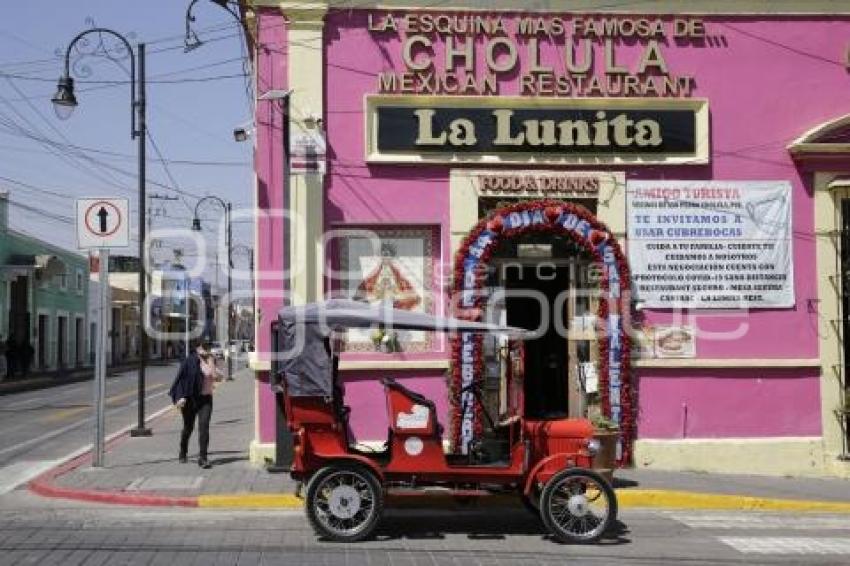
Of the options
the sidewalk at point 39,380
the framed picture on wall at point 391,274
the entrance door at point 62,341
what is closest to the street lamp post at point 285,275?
the framed picture on wall at point 391,274

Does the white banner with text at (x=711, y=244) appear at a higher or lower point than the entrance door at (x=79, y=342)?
higher

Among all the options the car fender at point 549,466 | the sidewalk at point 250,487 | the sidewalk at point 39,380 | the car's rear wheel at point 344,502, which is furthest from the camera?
the sidewalk at point 39,380

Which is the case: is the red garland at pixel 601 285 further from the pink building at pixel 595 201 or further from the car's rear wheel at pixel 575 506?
the car's rear wheel at pixel 575 506

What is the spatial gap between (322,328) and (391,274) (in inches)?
169

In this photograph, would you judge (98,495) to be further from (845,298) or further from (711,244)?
(845,298)

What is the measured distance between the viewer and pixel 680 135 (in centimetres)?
1421

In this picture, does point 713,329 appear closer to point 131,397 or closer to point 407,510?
point 407,510

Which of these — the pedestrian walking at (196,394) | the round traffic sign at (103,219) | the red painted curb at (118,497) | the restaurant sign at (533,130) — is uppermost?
the restaurant sign at (533,130)

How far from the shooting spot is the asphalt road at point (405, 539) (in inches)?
340

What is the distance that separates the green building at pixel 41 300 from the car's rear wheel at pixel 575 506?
1548 inches

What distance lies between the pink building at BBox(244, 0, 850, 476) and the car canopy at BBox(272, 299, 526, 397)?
3867 millimetres

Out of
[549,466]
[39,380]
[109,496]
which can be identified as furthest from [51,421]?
[39,380]

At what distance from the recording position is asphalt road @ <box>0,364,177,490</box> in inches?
614

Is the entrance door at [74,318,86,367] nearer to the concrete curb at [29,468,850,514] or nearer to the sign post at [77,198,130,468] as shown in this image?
the sign post at [77,198,130,468]
